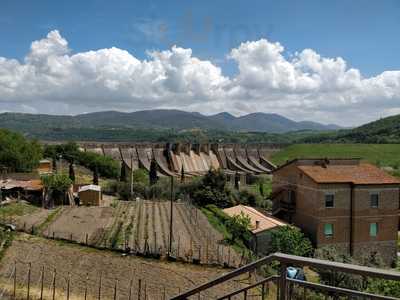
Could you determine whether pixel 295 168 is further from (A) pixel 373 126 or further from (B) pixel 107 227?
(A) pixel 373 126

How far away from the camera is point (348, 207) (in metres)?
31.5

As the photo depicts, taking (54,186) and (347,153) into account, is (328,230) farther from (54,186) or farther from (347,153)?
(347,153)

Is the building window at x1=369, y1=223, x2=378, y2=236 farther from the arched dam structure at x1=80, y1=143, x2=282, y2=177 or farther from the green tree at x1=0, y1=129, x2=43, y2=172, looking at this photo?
the arched dam structure at x1=80, y1=143, x2=282, y2=177

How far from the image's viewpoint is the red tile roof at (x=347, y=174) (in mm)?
31609

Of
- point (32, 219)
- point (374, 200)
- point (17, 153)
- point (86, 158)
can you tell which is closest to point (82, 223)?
point (32, 219)

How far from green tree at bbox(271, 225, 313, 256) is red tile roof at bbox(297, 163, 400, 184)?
4.86 m

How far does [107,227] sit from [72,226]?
8.15 feet

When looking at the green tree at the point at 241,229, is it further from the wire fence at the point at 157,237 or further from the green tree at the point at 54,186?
the green tree at the point at 54,186

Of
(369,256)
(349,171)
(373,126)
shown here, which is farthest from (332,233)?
(373,126)

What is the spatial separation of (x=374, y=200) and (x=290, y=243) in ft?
29.8

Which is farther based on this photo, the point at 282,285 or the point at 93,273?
the point at 93,273

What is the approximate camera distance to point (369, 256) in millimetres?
30828

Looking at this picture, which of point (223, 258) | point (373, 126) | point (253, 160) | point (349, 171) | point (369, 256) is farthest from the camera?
point (373, 126)

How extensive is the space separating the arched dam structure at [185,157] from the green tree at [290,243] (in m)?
48.9
